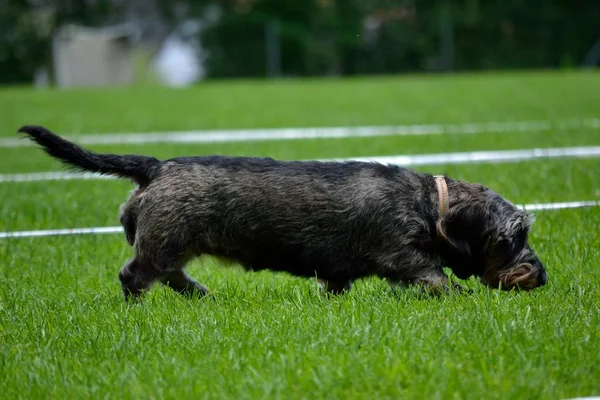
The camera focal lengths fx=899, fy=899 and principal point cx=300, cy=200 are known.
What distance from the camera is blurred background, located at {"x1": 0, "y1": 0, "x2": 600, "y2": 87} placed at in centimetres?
3394

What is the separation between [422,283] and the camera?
4766mm

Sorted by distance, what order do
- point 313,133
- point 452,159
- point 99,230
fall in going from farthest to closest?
point 313,133
point 452,159
point 99,230

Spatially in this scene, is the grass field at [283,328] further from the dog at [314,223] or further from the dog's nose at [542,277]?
the dog at [314,223]

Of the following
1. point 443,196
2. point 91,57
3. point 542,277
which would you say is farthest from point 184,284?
point 91,57

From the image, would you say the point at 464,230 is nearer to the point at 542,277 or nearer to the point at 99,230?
the point at 542,277

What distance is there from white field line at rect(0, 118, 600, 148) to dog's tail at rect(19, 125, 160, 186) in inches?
305

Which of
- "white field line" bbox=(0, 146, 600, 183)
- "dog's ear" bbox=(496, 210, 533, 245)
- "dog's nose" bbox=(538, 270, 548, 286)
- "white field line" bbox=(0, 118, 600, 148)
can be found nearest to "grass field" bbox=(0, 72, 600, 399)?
"dog's nose" bbox=(538, 270, 548, 286)

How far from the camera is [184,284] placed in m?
5.13

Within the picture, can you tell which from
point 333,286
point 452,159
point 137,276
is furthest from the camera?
point 452,159

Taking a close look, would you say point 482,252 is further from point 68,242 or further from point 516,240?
point 68,242

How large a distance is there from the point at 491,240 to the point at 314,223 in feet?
3.15

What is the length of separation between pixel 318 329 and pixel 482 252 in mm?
1233

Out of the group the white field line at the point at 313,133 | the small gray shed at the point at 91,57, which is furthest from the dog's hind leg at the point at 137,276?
the small gray shed at the point at 91,57

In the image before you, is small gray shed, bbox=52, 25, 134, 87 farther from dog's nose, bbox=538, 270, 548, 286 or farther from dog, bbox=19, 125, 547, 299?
dog's nose, bbox=538, 270, 548, 286
